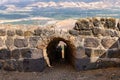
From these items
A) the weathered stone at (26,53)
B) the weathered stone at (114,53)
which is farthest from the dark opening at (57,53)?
the weathered stone at (114,53)

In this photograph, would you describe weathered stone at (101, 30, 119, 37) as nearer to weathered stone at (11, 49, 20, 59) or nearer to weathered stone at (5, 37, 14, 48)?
weathered stone at (11, 49, 20, 59)

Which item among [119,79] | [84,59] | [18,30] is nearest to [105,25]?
[84,59]

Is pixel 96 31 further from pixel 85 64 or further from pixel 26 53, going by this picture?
pixel 26 53

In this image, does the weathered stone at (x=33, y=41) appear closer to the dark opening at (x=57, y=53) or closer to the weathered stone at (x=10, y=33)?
the weathered stone at (x=10, y=33)

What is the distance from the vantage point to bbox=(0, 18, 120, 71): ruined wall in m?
10.1

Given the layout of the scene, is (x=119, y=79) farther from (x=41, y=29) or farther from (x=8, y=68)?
(x=8, y=68)

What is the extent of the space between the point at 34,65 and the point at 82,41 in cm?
165

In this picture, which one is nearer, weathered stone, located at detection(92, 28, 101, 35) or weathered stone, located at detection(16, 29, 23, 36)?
weathered stone, located at detection(92, 28, 101, 35)

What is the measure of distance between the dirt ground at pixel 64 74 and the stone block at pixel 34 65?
0.53 feet

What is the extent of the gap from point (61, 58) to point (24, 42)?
212cm

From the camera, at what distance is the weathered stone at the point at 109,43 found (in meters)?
10.1

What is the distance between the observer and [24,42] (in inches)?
403

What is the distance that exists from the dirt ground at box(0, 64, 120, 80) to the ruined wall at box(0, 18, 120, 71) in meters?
0.22

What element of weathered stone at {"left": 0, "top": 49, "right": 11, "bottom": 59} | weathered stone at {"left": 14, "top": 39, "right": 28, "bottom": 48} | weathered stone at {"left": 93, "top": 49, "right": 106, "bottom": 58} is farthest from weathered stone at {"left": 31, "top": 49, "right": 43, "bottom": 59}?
weathered stone at {"left": 93, "top": 49, "right": 106, "bottom": 58}
